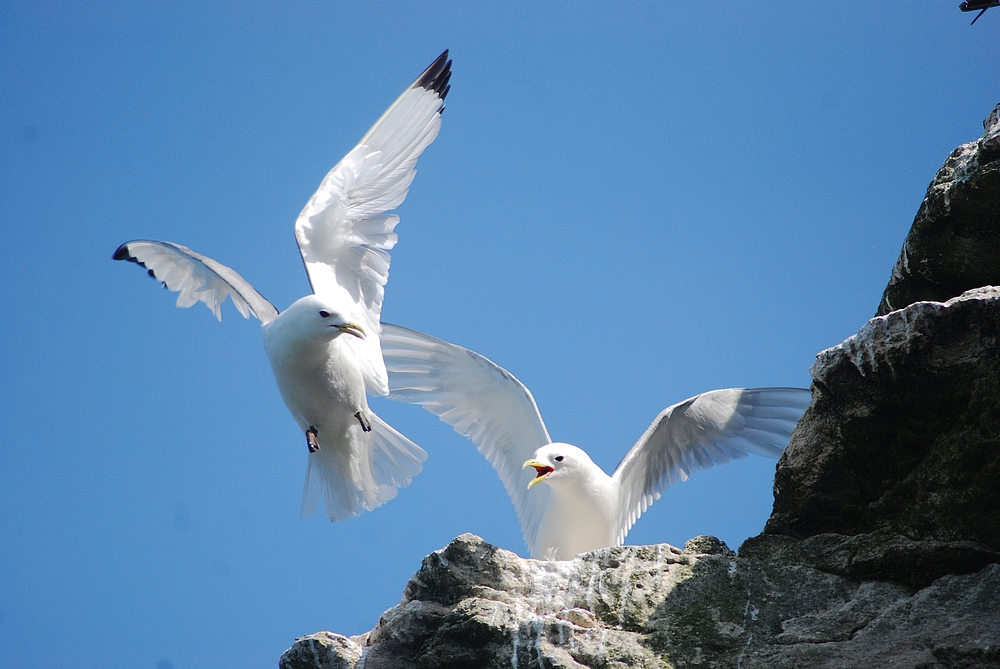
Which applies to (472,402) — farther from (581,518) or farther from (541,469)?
(581,518)

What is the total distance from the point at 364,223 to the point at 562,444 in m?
1.63

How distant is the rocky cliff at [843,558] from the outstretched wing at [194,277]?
262 centimetres

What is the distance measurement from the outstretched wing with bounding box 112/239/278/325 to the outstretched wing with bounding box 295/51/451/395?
450mm

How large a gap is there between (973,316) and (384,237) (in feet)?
10.9

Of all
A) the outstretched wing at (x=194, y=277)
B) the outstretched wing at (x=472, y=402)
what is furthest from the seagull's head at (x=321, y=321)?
the outstretched wing at (x=472, y=402)

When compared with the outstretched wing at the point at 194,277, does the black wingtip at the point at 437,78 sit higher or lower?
higher

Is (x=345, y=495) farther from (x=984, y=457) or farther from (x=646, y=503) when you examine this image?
(x=984, y=457)

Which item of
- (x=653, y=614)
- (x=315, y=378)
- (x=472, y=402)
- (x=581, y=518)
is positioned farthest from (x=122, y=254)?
(x=653, y=614)

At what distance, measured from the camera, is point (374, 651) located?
3209 millimetres

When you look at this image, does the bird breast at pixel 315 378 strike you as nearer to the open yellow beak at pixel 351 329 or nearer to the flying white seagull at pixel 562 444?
the open yellow beak at pixel 351 329

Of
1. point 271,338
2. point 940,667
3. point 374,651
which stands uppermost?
point 271,338

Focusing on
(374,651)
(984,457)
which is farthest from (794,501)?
(374,651)

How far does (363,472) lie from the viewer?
5590 millimetres

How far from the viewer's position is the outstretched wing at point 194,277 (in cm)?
550
